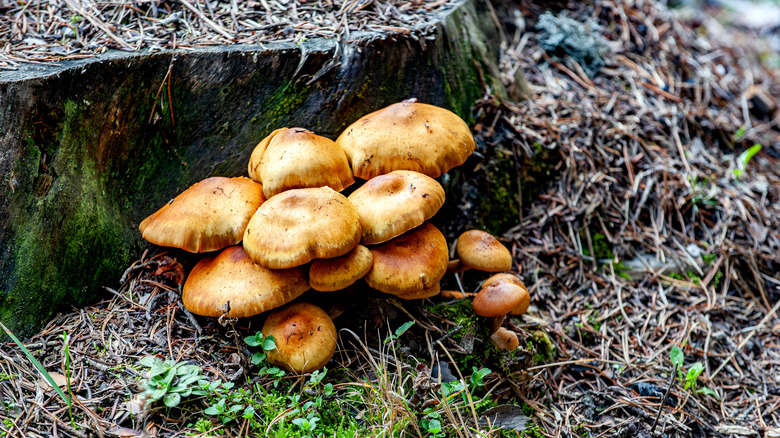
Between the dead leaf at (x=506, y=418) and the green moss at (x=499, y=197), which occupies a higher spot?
the green moss at (x=499, y=197)

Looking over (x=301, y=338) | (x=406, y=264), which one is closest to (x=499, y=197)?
(x=406, y=264)

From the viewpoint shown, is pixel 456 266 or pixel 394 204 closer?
pixel 394 204

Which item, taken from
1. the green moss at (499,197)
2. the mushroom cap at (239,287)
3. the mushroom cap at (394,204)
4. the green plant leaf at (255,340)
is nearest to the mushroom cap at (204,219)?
the mushroom cap at (239,287)

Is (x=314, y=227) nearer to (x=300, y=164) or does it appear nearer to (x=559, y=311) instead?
(x=300, y=164)

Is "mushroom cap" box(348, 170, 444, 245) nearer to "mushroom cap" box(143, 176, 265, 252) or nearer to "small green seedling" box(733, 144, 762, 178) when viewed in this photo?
"mushroom cap" box(143, 176, 265, 252)

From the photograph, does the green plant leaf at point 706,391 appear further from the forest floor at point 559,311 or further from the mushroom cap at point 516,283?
the mushroom cap at point 516,283

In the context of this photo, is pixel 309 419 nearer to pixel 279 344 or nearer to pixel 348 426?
pixel 348 426
